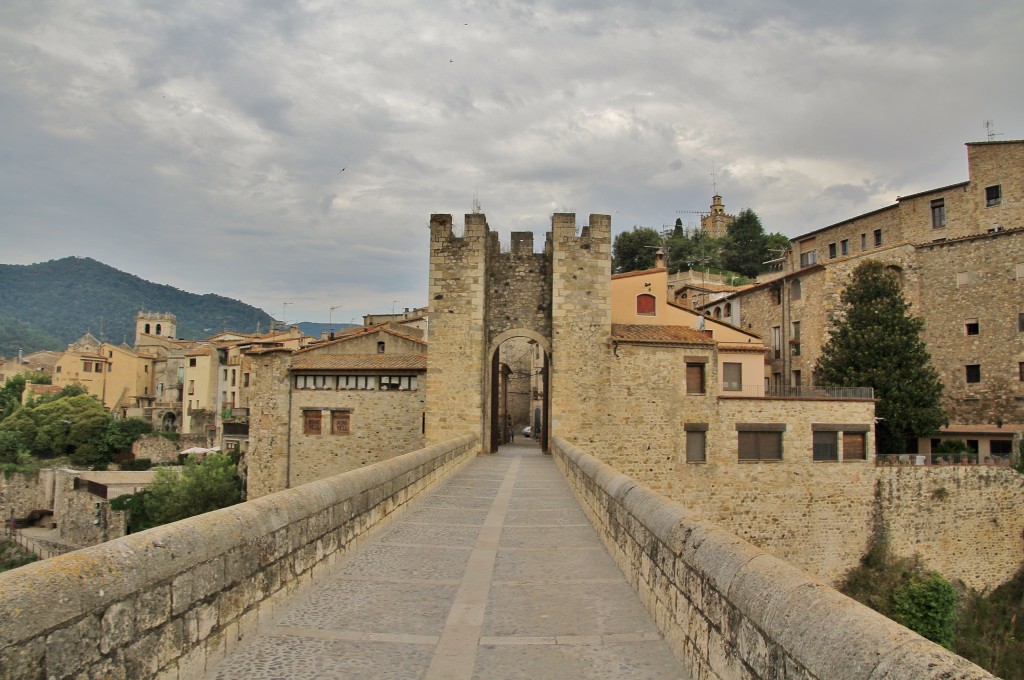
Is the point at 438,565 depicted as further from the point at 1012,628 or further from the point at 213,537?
the point at 1012,628

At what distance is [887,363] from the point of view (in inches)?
1228

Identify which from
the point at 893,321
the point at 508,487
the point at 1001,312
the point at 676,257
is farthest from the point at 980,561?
the point at 676,257

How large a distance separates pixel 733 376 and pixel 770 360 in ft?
41.1

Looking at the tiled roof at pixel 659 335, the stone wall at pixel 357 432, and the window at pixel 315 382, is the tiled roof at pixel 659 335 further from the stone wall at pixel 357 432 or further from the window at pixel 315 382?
the window at pixel 315 382

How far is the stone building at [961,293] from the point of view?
3409 centimetres

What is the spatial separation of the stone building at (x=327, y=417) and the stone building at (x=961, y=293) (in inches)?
838

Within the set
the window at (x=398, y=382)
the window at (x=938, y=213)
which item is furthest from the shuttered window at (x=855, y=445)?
the window at (x=938, y=213)

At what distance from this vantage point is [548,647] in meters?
5.10

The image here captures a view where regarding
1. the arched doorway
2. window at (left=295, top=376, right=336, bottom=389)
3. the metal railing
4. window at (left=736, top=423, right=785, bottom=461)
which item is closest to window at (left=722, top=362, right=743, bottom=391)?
the metal railing

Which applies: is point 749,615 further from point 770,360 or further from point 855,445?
point 770,360

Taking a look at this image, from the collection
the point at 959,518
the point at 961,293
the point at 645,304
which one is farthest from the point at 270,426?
the point at 961,293

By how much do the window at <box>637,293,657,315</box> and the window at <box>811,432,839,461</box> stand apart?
7782 millimetres

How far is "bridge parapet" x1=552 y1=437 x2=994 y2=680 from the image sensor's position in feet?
8.47

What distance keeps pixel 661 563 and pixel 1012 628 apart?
27.5 meters
